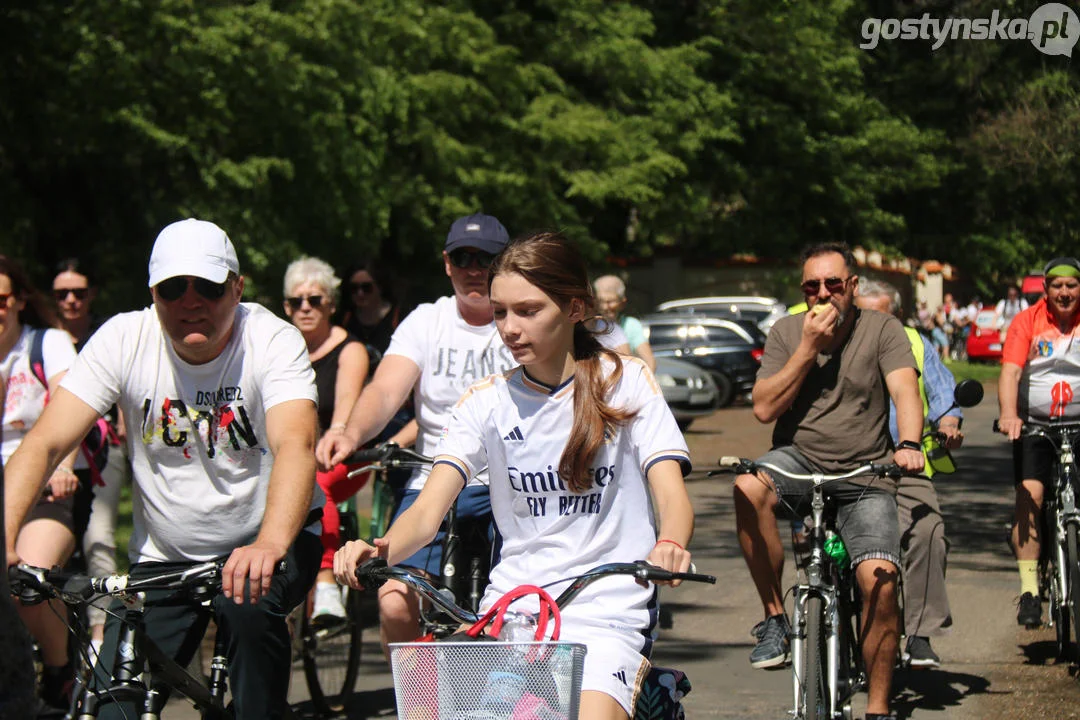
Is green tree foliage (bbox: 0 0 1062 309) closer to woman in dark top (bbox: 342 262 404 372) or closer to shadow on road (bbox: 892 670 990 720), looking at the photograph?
woman in dark top (bbox: 342 262 404 372)

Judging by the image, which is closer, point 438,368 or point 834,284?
point 438,368

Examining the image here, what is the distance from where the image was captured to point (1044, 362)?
8.25 meters

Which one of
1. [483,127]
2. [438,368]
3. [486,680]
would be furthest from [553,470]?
[483,127]

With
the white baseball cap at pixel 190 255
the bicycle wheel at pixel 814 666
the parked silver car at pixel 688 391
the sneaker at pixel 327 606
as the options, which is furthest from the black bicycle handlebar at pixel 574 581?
the parked silver car at pixel 688 391

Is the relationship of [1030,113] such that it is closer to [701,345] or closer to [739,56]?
[701,345]

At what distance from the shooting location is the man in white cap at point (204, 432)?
4215mm

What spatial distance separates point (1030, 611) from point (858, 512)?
88.0 inches

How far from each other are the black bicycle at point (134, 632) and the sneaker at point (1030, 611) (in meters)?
4.93

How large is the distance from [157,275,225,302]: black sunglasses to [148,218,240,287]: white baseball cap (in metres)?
0.02

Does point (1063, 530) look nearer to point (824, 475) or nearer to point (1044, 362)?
point (1044, 362)

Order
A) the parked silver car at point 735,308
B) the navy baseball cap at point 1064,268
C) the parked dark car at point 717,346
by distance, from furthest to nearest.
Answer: the parked silver car at point 735,308
the parked dark car at point 717,346
the navy baseball cap at point 1064,268

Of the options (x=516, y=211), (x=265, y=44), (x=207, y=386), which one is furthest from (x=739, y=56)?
(x=207, y=386)

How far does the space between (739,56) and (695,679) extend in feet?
91.6

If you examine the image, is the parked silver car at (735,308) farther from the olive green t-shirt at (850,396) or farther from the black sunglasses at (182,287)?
the black sunglasses at (182,287)
